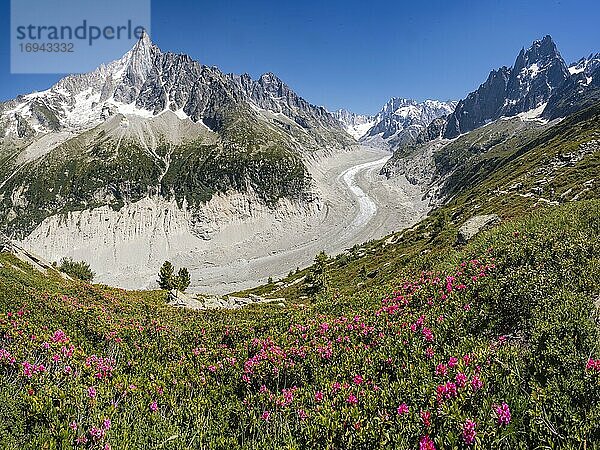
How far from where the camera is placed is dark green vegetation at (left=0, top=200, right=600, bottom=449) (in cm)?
571

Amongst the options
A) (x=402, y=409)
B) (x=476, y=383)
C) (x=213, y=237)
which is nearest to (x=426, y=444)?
(x=402, y=409)

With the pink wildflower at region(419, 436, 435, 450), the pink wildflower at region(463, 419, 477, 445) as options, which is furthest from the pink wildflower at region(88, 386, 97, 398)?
the pink wildflower at region(463, 419, 477, 445)

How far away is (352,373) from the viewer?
8281mm

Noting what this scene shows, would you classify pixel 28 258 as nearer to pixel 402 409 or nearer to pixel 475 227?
pixel 402 409

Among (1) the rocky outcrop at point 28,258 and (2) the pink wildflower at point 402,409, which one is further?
(1) the rocky outcrop at point 28,258

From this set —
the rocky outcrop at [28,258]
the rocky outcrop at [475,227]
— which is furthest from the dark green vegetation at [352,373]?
the rocky outcrop at [28,258]

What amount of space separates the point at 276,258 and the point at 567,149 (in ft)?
346

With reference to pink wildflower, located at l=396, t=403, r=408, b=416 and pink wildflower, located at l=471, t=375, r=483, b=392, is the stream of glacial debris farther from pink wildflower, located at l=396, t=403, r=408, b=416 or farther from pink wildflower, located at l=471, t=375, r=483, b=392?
pink wildflower, located at l=471, t=375, r=483, b=392

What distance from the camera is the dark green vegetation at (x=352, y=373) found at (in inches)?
225

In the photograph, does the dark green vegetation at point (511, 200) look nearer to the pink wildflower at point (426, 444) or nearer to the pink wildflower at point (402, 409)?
the pink wildflower at point (402, 409)

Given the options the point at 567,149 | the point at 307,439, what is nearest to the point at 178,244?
the point at 567,149

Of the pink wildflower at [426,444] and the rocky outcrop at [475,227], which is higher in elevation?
the rocky outcrop at [475,227]

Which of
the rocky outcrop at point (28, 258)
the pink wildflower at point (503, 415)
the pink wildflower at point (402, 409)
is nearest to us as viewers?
the pink wildflower at point (503, 415)

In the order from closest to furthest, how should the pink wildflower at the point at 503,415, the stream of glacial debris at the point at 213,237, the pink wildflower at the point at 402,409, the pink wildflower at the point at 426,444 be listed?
the pink wildflower at the point at 426,444
the pink wildflower at the point at 503,415
the pink wildflower at the point at 402,409
the stream of glacial debris at the point at 213,237
